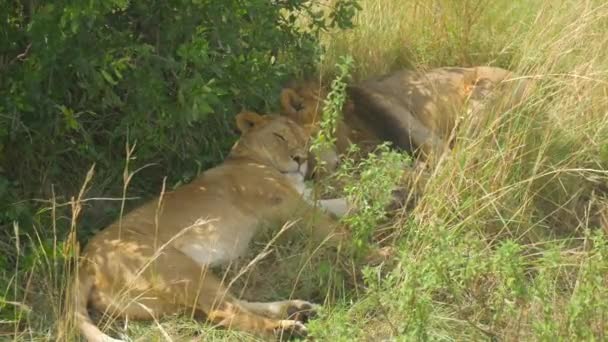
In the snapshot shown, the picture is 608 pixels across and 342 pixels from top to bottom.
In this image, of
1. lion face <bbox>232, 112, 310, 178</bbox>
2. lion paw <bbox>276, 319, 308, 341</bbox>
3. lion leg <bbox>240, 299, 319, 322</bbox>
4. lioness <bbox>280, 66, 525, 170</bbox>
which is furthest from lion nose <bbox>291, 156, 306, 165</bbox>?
lion paw <bbox>276, 319, 308, 341</bbox>

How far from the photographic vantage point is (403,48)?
23.4 ft

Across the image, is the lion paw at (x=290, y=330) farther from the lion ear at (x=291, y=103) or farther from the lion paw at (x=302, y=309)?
the lion ear at (x=291, y=103)

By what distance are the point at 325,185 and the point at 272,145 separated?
38cm

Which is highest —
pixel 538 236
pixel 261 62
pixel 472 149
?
pixel 261 62

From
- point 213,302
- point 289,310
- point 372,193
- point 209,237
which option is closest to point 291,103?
point 209,237

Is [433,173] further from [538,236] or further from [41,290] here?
[41,290]

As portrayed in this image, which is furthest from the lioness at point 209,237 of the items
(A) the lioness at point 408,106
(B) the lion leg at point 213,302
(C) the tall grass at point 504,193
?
(A) the lioness at point 408,106

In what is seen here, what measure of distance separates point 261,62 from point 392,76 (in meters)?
1.44

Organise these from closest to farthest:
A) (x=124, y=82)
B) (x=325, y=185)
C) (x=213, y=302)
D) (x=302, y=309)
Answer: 1. (x=213, y=302)
2. (x=302, y=309)
3. (x=124, y=82)
4. (x=325, y=185)

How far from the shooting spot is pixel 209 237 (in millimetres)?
4898

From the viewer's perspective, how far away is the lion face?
5.53 meters

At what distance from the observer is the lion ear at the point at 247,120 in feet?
18.2

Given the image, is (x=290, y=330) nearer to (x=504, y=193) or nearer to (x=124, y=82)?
(x=504, y=193)

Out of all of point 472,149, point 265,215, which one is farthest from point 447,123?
point 265,215
